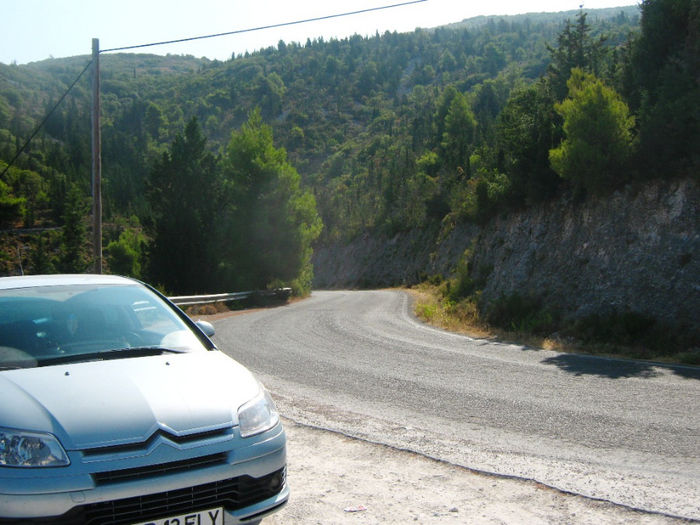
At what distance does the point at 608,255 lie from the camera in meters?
16.2

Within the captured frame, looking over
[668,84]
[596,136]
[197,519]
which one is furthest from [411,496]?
[668,84]

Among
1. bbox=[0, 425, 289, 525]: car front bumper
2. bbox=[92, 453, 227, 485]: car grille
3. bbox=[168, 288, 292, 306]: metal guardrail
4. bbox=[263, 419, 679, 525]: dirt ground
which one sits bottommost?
bbox=[168, 288, 292, 306]: metal guardrail

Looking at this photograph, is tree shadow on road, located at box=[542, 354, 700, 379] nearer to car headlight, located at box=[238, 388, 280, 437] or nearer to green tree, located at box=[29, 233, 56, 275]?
car headlight, located at box=[238, 388, 280, 437]

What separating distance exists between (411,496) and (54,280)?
11.2 feet

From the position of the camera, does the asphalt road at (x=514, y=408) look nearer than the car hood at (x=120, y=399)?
No

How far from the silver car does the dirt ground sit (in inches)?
25.5

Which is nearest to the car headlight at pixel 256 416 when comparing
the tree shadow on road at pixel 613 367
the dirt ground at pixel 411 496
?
the dirt ground at pixel 411 496

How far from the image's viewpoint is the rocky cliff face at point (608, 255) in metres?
13.7

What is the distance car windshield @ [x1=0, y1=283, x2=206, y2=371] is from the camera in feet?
13.7

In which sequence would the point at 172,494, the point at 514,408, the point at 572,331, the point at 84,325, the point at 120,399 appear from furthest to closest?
the point at 572,331
the point at 514,408
the point at 84,325
the point at 120,399
the point at 172,494

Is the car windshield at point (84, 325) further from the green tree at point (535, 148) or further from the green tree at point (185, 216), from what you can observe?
the green tree at point (185, 216)

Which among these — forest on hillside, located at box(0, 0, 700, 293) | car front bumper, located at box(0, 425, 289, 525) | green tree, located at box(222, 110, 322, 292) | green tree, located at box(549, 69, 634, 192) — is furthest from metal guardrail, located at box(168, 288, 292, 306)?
car front bumper, located at box(0, 425, 289, 525)

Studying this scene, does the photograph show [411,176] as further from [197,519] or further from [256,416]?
[197,519]

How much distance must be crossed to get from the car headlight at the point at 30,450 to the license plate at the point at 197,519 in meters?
0.56
